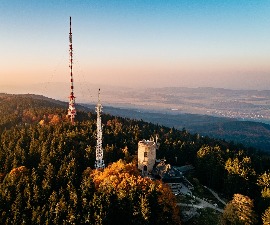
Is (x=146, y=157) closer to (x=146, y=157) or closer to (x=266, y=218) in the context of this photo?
(x=146, y=157)

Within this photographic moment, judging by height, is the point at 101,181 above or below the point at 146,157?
below

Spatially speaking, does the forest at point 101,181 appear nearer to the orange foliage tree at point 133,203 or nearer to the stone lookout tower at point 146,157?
the orange foliage tree at point 133,203

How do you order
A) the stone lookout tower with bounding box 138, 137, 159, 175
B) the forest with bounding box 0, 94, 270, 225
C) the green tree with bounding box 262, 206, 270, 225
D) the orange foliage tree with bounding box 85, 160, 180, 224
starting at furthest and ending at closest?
the stone lookout tower with bounding box 138, 137, 159, 175
the forest with bounding box 0, 94, 270, 225
the green tree with bounding box 262, 206, 270, 225
the orange foliage tree with bounding box 85, 160, 180, 224

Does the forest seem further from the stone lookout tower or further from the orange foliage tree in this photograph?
the stone lookout tower

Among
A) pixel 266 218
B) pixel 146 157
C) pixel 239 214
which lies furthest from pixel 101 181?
pixel 266 218

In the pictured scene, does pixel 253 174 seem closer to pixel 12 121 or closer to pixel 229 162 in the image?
pixel 229 162

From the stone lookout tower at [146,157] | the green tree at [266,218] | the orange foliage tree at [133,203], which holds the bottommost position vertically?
the green tree at [266,218]

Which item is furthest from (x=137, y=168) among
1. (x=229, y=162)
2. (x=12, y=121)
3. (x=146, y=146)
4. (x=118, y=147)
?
(x=12, y=121)

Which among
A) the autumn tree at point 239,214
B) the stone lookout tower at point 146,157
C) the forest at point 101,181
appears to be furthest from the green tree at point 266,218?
the stone lookout tower at point 146,157

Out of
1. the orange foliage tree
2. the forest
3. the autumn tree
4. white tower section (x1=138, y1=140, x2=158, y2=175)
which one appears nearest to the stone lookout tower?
white tower section (x1=138, y1=140, x2=158, y2=175)
